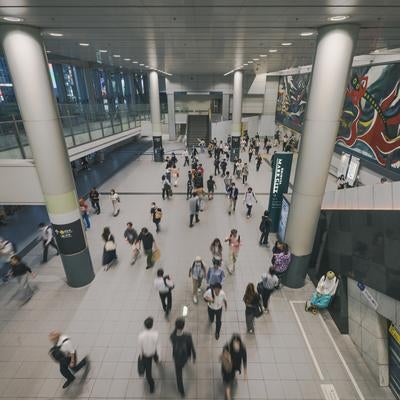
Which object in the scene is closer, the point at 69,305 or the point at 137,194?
the point at 69,305

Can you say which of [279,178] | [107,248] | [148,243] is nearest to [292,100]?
[279,178]

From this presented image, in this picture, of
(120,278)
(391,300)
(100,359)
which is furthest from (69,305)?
(391,300)

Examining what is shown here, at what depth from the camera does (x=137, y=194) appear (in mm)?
13836

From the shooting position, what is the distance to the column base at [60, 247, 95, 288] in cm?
675

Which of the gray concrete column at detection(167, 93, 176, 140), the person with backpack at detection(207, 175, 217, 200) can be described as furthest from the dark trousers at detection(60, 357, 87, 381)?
the gray concrete column at detection(167, 93, 176, 140)

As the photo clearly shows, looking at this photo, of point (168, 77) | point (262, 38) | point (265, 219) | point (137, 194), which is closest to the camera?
point (262, 38)

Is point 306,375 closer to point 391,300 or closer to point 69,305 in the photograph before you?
point 391,300

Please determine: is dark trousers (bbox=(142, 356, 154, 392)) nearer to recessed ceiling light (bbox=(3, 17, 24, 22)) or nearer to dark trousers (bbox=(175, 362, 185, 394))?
dark trousers (bbox=(175, 362, 185, 394))

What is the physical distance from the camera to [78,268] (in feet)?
22.5

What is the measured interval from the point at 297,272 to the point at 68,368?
5.61 m

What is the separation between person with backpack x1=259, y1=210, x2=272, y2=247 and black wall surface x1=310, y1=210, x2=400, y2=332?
1.66m

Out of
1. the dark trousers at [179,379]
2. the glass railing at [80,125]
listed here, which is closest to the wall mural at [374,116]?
the dark trousers at [179,379]

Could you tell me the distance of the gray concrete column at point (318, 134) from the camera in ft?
16.9

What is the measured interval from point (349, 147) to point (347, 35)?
10.8 metres
